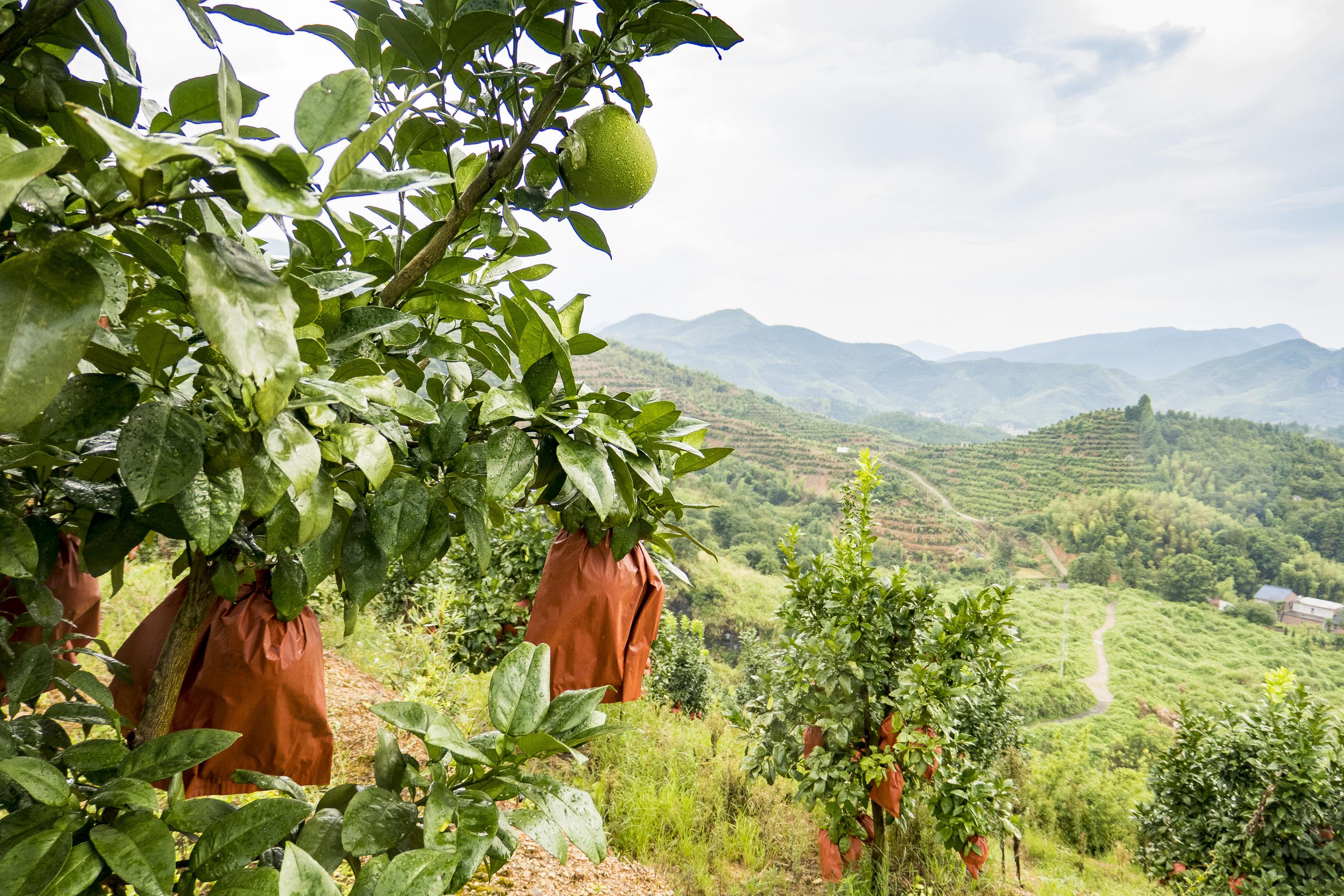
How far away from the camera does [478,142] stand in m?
0.67

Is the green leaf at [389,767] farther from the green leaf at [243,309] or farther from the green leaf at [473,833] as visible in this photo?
the green leaf at [243,309]

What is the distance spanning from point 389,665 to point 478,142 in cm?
385

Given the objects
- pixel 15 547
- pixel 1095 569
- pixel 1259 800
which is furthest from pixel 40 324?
pixel 1095 569

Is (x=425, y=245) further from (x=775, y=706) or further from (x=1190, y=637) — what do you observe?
(x=1190, y=637)

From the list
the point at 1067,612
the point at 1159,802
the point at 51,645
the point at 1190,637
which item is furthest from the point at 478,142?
the point at 1190,637

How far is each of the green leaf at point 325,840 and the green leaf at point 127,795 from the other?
12 centimetres

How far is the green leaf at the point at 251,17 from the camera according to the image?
1.63ft

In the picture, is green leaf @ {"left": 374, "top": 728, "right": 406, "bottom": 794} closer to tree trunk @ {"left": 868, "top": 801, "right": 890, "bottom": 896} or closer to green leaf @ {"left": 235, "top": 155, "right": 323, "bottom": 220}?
green leaf @ {"left": 235, "top": 155, "right": 323, "bottom": 220}

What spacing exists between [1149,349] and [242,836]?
121819 mm

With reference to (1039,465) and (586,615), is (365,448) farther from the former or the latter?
(1039,465)

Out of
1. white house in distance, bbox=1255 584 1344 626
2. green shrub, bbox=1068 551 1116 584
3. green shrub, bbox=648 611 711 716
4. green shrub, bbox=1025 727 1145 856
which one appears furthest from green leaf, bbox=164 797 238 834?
white house in distance, bbox=1255 584 1344 626

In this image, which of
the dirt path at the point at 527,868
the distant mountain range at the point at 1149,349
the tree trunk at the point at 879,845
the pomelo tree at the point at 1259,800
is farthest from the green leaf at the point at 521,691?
the distant mountain range at the point at 1149,349

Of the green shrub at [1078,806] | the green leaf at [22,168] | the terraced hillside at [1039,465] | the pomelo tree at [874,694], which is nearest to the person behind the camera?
the green leaf at [22,168]

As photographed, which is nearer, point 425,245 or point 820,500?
point 425,245
